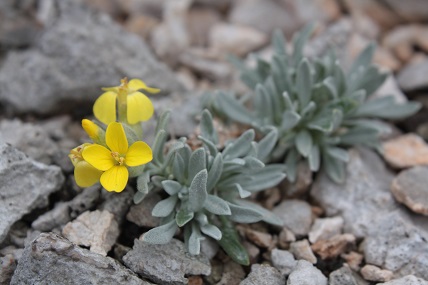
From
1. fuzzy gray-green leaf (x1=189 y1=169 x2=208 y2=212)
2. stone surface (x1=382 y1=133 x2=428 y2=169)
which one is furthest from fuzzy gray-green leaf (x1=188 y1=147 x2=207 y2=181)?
stone surface (x1=382 y1=133 x2=428 y2=169)

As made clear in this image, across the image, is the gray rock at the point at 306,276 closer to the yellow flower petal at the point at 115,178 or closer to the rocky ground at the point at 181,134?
the rocky ground at the point at 181,134

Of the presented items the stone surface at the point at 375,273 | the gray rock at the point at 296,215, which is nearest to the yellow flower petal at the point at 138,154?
the gray rock at the point at 296,215

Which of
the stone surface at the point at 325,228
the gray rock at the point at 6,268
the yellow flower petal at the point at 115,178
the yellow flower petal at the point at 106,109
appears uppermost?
the yellow flower petal at the point at 106,109

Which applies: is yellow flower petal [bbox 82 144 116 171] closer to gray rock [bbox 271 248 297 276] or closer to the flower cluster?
the flower cluster

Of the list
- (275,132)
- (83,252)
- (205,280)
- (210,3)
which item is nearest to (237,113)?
(275,132)

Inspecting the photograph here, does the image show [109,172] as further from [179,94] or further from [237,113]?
[179,94]

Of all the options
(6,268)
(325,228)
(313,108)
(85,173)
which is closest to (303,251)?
(325,228)
